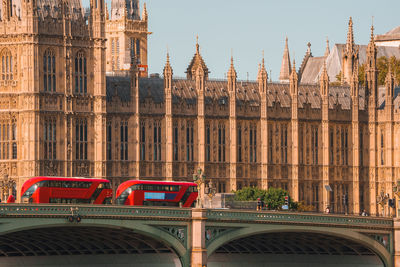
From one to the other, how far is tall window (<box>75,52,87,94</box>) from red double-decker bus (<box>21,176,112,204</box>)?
23724mm

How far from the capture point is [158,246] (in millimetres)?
110125

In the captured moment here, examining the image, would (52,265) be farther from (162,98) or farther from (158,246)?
(162,98)

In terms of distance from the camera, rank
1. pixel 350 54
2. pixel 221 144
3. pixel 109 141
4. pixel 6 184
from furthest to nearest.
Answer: pixel 350 54
pixel 221 144
pixel 109 141
pixel 6 184

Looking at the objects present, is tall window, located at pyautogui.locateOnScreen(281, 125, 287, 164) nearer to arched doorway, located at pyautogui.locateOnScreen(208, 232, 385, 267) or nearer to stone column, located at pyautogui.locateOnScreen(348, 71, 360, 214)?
stone column, located at pyautogui.locateOnScreen(348, 71, 360, 214)

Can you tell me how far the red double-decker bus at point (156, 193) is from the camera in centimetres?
11600

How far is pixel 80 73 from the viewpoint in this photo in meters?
137

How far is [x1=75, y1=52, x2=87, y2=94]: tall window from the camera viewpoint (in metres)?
137

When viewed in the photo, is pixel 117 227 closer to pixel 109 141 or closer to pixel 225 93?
pixel 109 141

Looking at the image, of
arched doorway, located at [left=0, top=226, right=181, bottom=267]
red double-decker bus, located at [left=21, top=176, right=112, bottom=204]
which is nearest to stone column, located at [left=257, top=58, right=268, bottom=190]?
red double-decker bus, located at [left=21, top=176, right=112, bottom=204]

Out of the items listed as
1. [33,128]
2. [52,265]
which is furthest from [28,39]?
[52,265]

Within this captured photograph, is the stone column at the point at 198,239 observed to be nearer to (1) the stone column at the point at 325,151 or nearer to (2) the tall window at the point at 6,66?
(2) the tall window at the point at 6,66

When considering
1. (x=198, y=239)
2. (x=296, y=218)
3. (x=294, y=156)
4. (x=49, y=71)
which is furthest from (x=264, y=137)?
(x=198, y=239)

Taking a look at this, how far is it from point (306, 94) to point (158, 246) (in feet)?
153

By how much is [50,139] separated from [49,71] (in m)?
5.78
